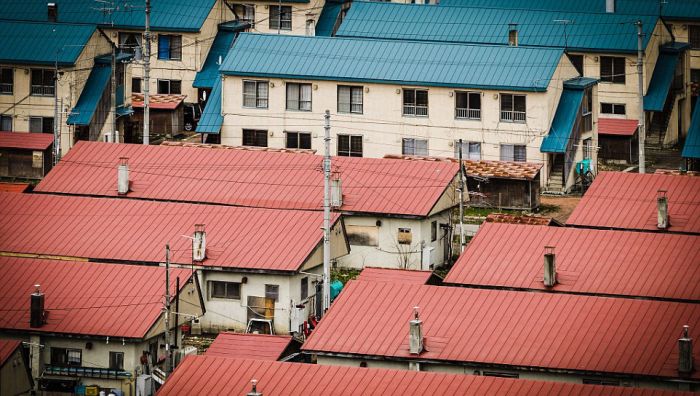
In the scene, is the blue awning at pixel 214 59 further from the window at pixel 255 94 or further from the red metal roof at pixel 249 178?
the red metal roof at pixel 249 178

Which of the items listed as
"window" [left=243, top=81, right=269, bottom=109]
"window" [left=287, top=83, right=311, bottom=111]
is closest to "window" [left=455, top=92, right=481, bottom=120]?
"window" [left=287, top=83, right=311, bottom=111]

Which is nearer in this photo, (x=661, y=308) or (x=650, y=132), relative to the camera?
(x=661, y=308)

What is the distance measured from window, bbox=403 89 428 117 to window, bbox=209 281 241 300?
2254cm

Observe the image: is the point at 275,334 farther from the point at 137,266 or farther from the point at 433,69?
the point at 433,69

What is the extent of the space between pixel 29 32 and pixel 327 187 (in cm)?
2972

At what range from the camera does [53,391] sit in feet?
235

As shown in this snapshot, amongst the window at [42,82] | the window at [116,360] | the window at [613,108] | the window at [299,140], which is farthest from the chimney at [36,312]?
the window at [613,108]

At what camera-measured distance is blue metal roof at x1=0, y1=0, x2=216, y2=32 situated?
111250 millimetres

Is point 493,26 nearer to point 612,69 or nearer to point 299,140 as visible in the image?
point 612,69

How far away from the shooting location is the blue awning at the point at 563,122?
96.4 metres

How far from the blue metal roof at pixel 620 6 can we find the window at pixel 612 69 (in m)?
3.65

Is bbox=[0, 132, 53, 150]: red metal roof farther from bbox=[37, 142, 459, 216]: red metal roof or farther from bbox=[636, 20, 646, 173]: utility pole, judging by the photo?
bbox=[636, 20, 646, 173]: utility pole

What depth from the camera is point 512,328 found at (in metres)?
69.5

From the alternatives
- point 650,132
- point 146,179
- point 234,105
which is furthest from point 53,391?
point 650,132
